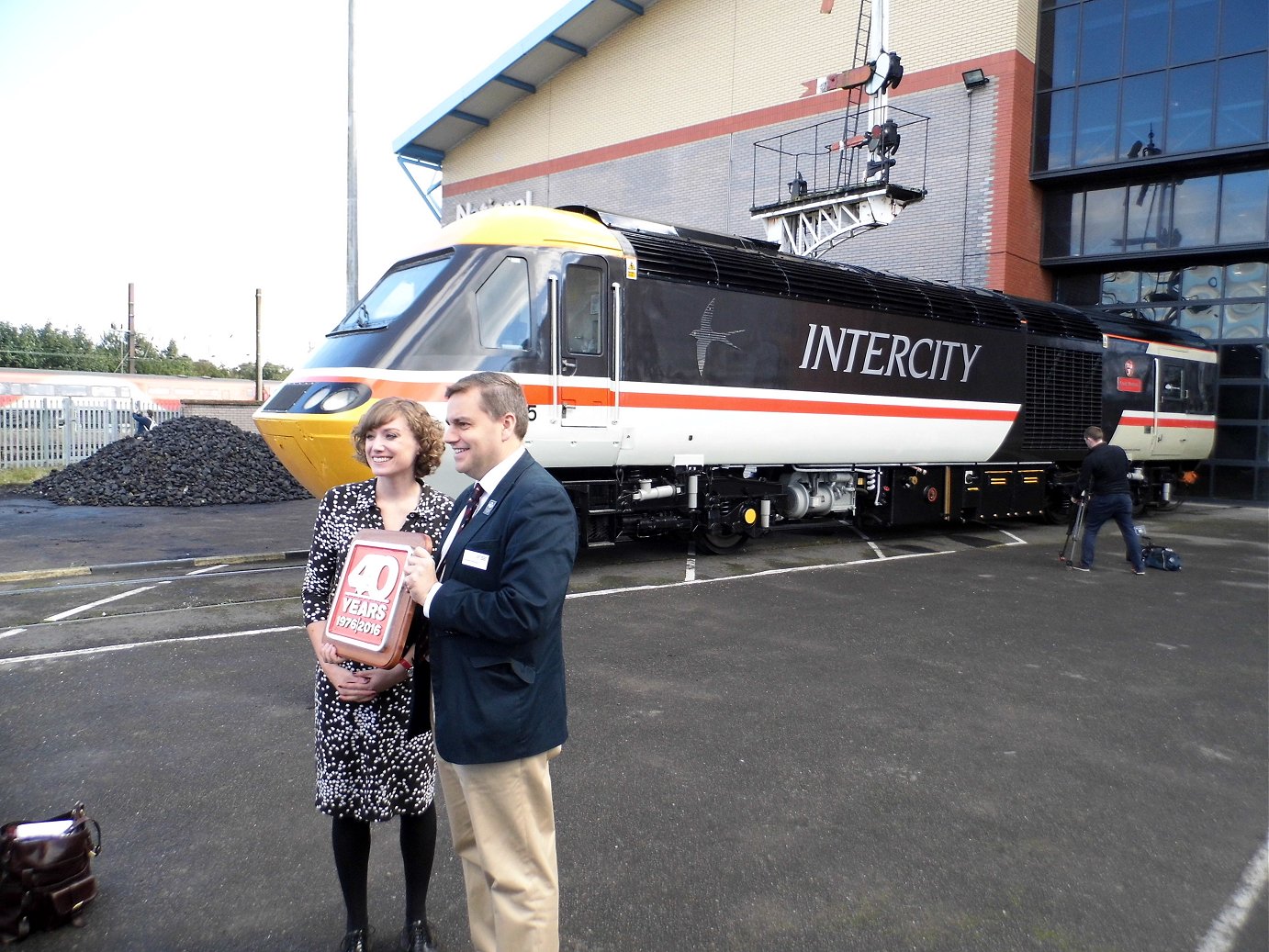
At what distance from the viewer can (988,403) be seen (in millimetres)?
13281

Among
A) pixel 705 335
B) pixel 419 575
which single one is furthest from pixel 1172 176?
pixel 419 575

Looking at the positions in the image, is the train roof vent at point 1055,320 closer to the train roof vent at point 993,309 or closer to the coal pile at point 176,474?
the train roof vent at point 993,309

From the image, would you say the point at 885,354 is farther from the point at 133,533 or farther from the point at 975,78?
the point at 133,533

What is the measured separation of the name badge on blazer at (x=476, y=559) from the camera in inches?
98.0

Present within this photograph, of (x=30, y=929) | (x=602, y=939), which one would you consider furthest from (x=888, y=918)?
(x=30, y=929)

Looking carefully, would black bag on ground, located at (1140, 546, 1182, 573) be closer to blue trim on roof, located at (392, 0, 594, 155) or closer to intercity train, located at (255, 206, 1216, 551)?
intercity train, located at (255, 206, 1216, 551)

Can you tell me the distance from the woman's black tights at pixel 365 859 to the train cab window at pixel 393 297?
20.4 ft

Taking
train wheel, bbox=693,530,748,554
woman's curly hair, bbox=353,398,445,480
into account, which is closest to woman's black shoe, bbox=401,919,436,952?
woman's curly hair, bbox=353,398,445,480

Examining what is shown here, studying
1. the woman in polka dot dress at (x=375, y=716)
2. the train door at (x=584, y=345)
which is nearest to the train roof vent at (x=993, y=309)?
the train door at (x=584, y=345)

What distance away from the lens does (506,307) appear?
861 cm

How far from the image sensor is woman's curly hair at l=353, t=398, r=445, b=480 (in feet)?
9.55

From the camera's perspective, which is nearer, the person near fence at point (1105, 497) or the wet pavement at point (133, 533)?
the wet pavement at point (133, 533)

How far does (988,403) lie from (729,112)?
13025mm

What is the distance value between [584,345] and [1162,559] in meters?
7.63
